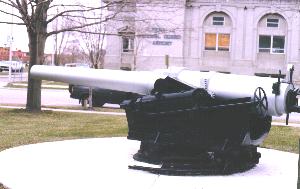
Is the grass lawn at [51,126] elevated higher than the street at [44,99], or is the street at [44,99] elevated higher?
the grass lawn at [51,126]

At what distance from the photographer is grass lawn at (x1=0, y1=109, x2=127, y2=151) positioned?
39.5ft

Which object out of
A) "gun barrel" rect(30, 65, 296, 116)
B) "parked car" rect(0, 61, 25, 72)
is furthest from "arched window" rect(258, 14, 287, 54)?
"gun barrel" rect(30, 65, 296, 116)

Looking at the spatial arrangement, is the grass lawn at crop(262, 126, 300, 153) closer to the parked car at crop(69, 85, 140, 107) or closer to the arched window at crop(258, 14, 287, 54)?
the parked car at crop(69, 85, 140, 107)

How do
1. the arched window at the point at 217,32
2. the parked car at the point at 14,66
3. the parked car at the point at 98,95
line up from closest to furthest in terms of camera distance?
the parked car at the point at 98,95, the arched window at the point at 217,32, the parked car at the point at 14,66

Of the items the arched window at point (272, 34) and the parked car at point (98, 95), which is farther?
the arched window at point (272, 34)

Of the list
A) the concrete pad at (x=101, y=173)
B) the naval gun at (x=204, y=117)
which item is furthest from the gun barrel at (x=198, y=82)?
the concrete pad at (x=101, y=173)

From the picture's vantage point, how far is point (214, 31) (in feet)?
158

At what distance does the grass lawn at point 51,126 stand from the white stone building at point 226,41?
2763 centimetres

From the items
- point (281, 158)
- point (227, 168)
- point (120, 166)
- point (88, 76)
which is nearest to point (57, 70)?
point (88, 76)

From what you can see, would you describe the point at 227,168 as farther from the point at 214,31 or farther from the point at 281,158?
the point at 214,31

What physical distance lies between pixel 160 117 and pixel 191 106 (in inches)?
20.3

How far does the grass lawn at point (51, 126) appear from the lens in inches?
474

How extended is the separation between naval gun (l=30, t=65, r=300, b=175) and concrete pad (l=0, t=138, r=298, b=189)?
0.91 feet

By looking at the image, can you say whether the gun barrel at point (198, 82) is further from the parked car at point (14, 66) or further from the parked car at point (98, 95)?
the parked car at point (14, 66)
